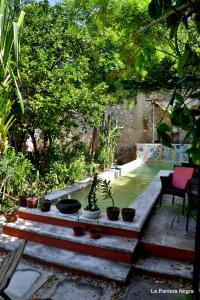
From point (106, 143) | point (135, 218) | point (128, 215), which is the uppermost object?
point (106, 143)

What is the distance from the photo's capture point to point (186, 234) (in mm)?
4617

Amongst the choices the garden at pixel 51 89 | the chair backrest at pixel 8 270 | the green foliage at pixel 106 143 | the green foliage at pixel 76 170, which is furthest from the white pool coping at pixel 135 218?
the green foliage at pixel 106 143

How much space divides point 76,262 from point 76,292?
1.88 ft

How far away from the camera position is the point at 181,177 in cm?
598

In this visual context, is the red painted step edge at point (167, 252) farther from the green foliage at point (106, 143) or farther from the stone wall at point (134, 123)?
the stone wall at point (134, 123)

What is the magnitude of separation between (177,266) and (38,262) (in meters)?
2.19

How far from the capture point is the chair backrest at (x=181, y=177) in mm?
5840

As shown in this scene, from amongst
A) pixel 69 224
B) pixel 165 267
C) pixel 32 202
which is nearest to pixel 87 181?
pixel 32 202

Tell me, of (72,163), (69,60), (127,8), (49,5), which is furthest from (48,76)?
(127,8)

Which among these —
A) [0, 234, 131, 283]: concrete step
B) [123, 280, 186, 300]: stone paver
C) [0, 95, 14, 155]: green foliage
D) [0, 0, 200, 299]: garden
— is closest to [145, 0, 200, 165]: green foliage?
[0, 0, 200, 299]: garden

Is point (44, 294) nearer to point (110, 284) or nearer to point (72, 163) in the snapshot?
point (110, 284)

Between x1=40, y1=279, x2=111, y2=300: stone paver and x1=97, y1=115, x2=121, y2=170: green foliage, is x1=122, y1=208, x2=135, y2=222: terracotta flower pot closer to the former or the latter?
x1=40, y1=279, x2=111, y2=300: stone paver

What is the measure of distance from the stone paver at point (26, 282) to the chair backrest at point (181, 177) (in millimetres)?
3315

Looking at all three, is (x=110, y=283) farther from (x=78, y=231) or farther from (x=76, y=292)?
(x=78, y=231)
